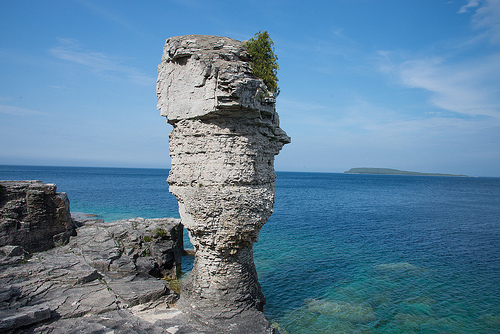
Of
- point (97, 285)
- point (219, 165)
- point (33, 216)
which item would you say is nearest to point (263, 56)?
point (219, 165)

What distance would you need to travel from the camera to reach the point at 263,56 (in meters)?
11.3

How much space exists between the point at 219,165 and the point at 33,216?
11885 millimetres

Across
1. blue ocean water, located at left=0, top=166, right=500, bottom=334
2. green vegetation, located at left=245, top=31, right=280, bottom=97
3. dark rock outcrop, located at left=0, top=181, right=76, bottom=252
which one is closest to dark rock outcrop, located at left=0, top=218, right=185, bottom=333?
dark rock outcrop, located at left=0, top=181, right=76, bottom=252

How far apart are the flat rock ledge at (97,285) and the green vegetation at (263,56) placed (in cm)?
909

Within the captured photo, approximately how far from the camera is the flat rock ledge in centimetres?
955

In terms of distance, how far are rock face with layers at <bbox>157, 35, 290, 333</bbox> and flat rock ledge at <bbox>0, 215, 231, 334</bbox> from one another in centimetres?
163

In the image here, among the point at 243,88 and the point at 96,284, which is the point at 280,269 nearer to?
the point at 96,284

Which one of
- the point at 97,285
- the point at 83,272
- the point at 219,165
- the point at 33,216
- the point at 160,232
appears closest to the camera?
the point at 219,165

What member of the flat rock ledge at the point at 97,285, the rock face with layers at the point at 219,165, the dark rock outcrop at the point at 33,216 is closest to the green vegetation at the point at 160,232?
the flat rock ledge at the point at 97,285

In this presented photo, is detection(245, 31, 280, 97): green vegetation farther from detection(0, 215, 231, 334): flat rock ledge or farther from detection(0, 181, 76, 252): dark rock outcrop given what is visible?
detection(0, 181, 76, 252): dark rock outcrop

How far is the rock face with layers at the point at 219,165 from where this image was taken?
10.6 meters

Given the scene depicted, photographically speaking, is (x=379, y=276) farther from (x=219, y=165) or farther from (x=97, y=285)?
(x=97, y=285)

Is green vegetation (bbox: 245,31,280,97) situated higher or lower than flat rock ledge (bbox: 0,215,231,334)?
higher

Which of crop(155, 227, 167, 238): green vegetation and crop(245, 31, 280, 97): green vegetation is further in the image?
crop(155, 227, 167, 238): green vegetation
